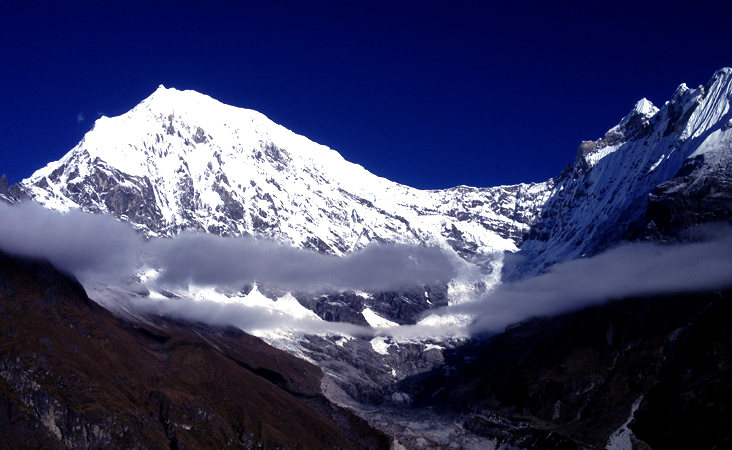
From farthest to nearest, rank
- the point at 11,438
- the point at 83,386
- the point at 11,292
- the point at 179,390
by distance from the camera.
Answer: the point at 179,390 < the point at 11,292 < the point at 83,386 < the point at 11,438

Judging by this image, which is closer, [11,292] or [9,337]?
[9,337]

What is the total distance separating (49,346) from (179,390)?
39034 millimetres

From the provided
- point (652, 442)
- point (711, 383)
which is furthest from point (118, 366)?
point (711, 383)

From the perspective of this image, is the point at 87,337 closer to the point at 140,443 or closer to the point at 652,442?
the point at 140,443

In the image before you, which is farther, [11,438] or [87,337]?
[87,337]

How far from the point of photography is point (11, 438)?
5468 inches

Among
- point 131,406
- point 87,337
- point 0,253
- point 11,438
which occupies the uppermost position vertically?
point 0,253

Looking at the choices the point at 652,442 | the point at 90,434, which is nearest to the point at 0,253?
the point at 90,434

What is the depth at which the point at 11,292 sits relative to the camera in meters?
181

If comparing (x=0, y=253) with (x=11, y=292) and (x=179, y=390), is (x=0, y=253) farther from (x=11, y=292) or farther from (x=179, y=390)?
(x=179, y=390)

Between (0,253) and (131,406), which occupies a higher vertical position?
(0,253)

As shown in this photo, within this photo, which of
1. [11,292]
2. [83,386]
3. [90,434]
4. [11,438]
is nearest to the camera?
[11,438]

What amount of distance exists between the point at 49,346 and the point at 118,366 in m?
22.2

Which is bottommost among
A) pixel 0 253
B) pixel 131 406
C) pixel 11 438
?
pixel 11 438
